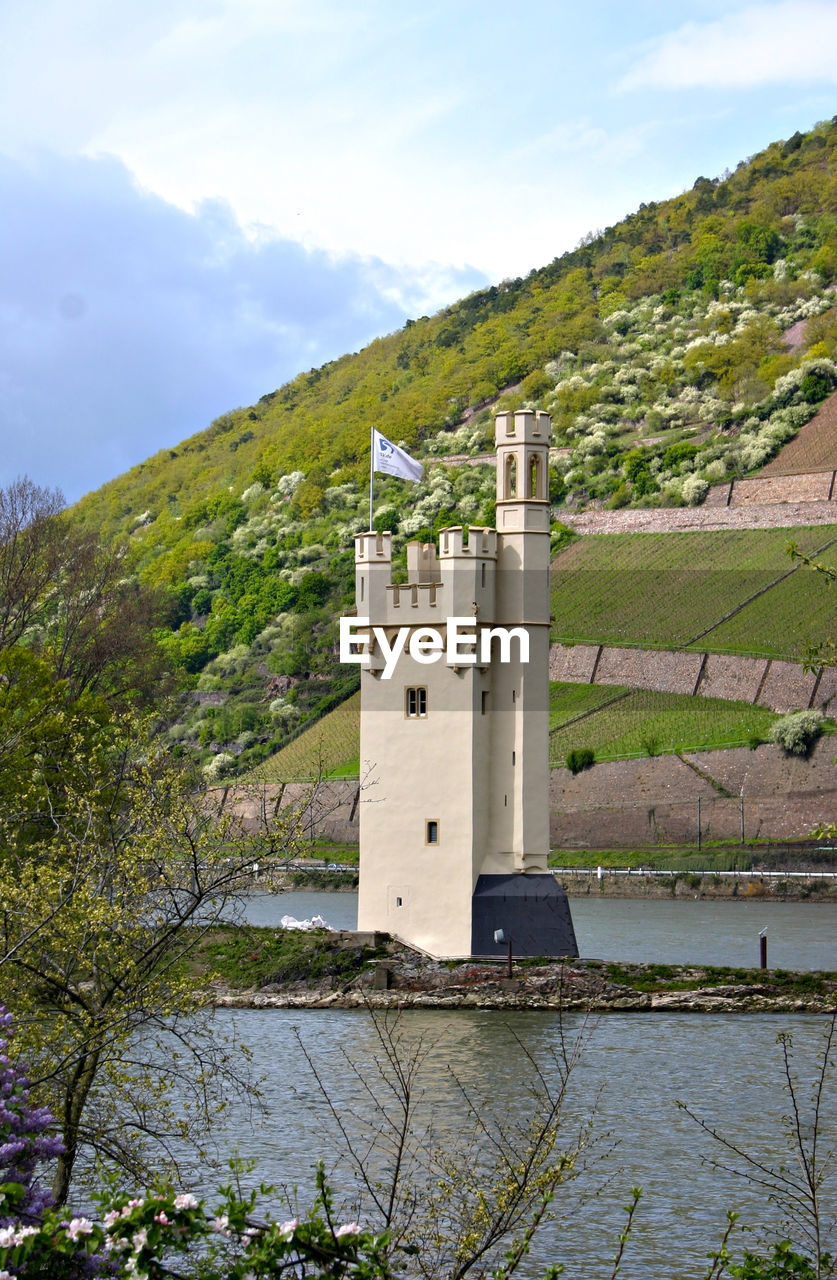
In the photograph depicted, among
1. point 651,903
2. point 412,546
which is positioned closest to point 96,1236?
point 412,546

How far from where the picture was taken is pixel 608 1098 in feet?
82.9

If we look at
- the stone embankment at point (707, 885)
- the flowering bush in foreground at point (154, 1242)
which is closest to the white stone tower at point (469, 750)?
the flowering bush in foreground at point (154, 1242)

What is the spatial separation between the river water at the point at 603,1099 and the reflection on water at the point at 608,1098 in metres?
0.03

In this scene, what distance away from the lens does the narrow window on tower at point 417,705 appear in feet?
109

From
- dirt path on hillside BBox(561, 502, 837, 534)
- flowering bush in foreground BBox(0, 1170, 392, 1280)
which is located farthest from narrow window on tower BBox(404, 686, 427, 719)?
dirt path on hillside BBox(561, 502, 837, 534)

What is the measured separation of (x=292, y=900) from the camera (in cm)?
7044

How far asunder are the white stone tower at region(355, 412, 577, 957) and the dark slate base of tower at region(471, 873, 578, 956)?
0.02m

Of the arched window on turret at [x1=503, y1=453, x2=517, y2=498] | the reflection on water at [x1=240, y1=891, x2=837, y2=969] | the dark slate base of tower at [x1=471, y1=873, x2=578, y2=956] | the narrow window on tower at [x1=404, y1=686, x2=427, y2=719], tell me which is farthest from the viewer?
the reflection on water at [x1=240, y1=891, x2=837, y2=969]

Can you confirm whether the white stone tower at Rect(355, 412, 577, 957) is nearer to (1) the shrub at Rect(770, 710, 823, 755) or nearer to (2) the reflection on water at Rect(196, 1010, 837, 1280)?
(2) the reflection on water at Rect(196, 1010, 837, 1280)

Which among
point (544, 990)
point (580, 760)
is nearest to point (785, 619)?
point (580, 760)

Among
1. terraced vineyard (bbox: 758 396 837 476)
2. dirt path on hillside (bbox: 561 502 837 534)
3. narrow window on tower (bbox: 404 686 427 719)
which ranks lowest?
narrow window on tower (bbox: 404 686 427 719)

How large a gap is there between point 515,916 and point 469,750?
311 cm

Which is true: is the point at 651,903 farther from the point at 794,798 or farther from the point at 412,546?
the point at 412,546

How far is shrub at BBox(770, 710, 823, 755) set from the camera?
76.6 metres
